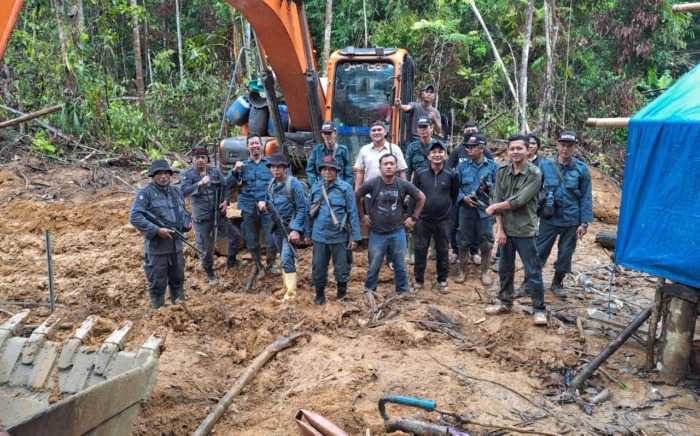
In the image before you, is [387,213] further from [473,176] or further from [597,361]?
[597,361]

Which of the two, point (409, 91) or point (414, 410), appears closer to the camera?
point (414, 410)

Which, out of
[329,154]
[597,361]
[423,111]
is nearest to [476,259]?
[423,111]

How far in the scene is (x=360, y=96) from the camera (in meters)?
8.73

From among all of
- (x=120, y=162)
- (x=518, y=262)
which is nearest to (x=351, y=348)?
(x=518, y=262)

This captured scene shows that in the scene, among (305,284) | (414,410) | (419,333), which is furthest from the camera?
(305,284)

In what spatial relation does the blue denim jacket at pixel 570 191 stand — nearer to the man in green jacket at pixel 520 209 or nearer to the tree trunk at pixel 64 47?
the man in green jacket at pixel 520 209

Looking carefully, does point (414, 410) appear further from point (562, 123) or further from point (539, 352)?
point (562, 123)

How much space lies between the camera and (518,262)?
8836 mm

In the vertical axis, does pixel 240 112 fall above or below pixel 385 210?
above

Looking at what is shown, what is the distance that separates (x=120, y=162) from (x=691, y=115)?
11566 millimetres

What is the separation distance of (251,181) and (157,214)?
4.90 ft

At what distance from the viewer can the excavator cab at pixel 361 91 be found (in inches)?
338

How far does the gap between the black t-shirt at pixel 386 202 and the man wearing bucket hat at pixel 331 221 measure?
208 mm

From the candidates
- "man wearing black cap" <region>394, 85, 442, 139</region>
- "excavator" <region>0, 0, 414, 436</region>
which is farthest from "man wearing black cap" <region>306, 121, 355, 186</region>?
"man wearing black cap" <region>394, 85, 442, 139</region>
